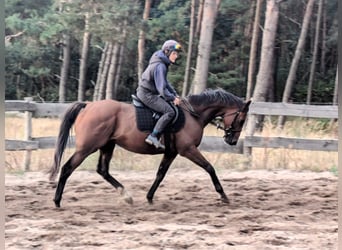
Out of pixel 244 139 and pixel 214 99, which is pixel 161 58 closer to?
pixel 214 99

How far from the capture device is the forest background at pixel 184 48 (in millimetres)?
22656

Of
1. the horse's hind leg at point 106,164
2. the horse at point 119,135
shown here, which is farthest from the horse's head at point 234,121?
the horse's hind leg at point 106,164

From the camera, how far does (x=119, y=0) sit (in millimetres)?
20688

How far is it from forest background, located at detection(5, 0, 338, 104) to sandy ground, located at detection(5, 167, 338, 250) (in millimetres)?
13101

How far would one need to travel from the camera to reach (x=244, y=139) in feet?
32.1

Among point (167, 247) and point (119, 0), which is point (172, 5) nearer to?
point (119, 0)

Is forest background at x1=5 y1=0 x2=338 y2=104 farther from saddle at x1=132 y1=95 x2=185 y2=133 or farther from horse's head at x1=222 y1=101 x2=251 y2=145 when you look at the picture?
saddle at x1=132 y1=95 x2=185 y2=133

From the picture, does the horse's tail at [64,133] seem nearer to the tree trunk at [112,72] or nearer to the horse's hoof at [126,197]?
the horse's hoof at [126,197]

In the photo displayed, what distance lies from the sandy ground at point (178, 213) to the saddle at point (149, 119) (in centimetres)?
97

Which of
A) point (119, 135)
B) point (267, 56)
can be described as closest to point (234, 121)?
point (119, 135)

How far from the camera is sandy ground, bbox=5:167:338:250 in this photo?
4.97 metres

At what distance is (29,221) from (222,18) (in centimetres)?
2270

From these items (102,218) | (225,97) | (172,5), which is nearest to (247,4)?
(172,5)

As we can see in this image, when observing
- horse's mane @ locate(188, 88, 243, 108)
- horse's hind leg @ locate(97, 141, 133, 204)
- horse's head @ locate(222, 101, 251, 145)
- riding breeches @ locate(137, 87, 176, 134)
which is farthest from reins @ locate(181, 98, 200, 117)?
horse's hind leg @ locate(97, 141, 133, 204)
